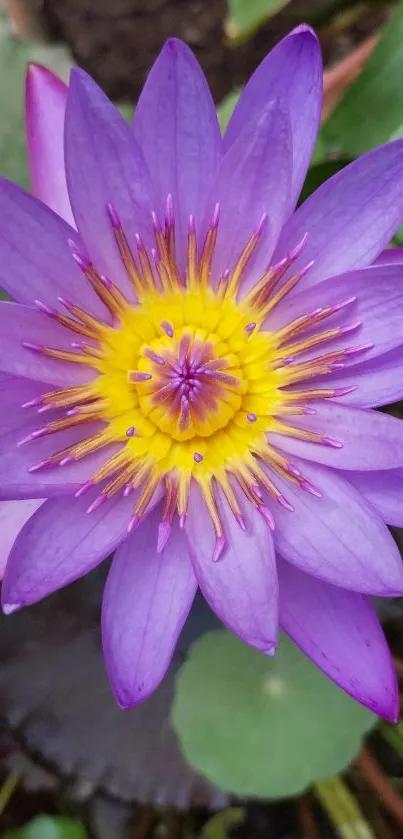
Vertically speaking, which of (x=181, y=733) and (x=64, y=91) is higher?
(x=64, y=91)

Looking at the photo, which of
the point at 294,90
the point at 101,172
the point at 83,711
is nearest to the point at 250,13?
the point at 294,90

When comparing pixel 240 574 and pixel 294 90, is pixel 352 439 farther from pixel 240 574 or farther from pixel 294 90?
pixel 294 90

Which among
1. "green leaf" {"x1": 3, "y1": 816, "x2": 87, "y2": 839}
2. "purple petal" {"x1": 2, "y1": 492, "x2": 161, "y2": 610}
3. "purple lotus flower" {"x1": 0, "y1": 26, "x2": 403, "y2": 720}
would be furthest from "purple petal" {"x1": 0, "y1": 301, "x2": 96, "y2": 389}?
"green leaf" {"x1": 3, "y1": 816, "x2": 87, "y2": 839}

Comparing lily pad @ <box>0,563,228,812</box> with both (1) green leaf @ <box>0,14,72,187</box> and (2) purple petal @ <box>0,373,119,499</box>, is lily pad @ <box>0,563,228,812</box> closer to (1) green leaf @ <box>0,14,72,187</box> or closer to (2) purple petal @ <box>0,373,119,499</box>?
(2) purple petal @ <box>0,373,119,499</box>

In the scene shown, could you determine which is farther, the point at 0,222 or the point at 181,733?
the point at 181,733

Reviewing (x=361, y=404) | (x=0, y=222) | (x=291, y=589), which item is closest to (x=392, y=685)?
(x=291, y=589)

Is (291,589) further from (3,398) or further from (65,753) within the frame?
(65,753)
